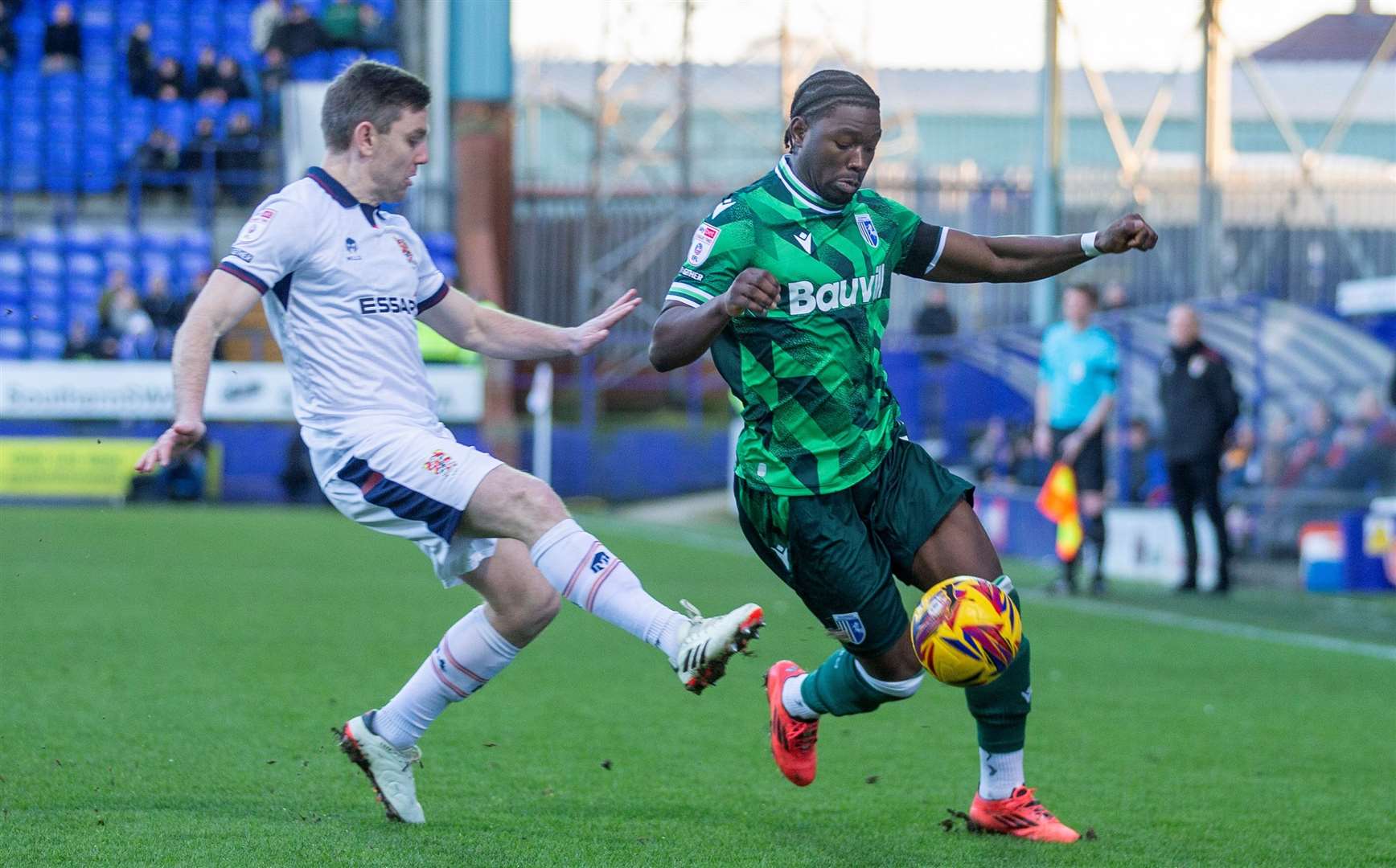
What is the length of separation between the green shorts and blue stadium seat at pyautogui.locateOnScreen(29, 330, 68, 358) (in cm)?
2073

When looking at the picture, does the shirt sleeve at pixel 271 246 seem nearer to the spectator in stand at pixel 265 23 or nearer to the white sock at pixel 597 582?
the white sock at pixel 597 582

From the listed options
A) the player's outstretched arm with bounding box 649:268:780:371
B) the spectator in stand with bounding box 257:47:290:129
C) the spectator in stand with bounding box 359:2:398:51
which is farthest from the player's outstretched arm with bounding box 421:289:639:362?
the spectator in stand with bounding box 359:2:398:51

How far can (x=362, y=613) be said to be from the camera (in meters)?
10.8

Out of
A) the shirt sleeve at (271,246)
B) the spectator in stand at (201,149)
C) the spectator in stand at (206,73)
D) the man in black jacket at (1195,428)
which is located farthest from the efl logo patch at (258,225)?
the spectator in stand at (206,73)

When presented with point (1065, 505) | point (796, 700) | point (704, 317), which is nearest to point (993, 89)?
point (1065, 505)

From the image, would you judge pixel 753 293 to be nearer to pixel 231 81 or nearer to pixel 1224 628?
pixel 1224 628

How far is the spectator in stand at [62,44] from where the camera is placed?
27.1 m

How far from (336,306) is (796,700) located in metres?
1.79

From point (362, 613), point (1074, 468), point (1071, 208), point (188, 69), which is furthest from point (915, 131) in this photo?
point (362, 613)

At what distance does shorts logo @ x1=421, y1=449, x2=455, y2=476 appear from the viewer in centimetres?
484

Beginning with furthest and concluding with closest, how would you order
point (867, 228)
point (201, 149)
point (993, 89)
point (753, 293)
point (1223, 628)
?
point (993, 89) → point (201, 149) → point (1223, 628) → point (867, 228) → point (753, 293)

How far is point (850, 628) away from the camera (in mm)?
4988

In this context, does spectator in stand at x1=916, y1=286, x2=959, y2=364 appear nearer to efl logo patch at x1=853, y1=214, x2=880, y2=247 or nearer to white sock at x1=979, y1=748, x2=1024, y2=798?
white sock at x1=979, y1=748, x2=1024, y2=798

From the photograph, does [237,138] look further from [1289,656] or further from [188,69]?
[1289,656]
